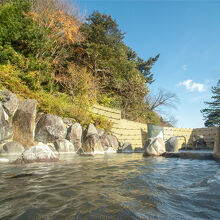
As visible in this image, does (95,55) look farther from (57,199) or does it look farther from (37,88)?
(57,199)

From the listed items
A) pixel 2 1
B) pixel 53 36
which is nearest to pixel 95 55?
pixel 53 36

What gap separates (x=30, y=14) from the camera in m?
10.1

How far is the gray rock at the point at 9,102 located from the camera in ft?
18.9

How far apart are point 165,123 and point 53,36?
572 inches

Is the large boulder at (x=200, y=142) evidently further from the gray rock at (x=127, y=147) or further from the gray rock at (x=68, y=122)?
the gray rock at (x=68, y=122)

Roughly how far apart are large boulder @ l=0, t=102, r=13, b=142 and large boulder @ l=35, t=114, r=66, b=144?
101cm

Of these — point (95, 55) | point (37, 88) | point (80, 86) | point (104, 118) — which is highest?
point (95, 55)

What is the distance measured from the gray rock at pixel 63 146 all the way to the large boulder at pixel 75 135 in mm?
332

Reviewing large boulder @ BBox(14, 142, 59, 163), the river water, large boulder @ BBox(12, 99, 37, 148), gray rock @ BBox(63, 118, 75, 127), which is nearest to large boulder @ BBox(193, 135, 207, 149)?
gray rock @ BBox(63, 118, 75, 127)

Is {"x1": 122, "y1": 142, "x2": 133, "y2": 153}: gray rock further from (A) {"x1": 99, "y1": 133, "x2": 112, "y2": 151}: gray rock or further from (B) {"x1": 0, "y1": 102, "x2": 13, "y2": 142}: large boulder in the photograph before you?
(B) {"x1": 0, "y1": 102, "x2": 13, "y2": 142}: large boulder

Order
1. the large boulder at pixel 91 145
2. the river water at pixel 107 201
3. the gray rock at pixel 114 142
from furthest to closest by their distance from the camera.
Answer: the gray rock at pixel 114 142, the large boulder at pixel 91 145, the river water at pixel 107 201

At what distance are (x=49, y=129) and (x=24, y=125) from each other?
0.97 meters

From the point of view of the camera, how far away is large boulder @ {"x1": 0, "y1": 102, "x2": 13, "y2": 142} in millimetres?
5376

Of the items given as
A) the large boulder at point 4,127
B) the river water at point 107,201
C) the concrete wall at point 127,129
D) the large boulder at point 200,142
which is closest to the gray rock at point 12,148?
the large boulder at point 4,127
